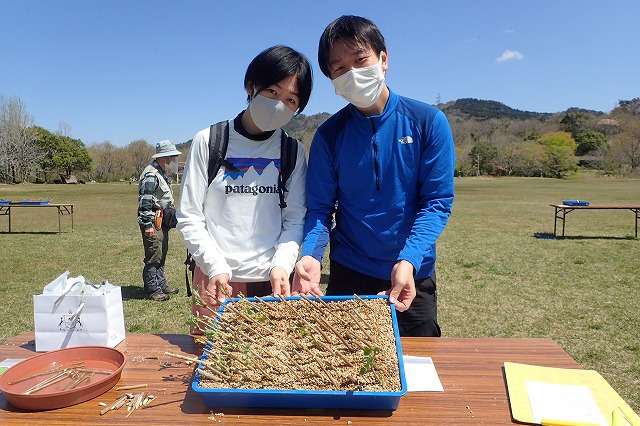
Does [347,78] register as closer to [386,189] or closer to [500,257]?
[386,189]

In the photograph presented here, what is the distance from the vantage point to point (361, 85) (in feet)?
7.25

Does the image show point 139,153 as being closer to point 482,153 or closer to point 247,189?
point 482,153

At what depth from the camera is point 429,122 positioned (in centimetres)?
226

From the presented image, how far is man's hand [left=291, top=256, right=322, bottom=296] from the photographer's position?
2.08m

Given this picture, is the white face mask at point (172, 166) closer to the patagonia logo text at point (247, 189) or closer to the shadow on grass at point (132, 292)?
the shadow on grass at point (132, 292)

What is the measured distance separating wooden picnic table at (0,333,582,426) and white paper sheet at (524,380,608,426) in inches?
3.9

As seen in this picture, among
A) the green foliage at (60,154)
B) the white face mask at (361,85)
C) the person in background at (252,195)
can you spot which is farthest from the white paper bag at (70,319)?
the green foliage at (60,154)

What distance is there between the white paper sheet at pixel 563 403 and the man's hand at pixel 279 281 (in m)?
1.05

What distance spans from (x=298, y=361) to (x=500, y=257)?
10.3 meters

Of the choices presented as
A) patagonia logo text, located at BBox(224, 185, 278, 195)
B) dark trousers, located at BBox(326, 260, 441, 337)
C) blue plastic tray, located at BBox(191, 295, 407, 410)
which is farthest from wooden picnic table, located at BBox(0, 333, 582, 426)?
patagonia logo text, located at BBox(224, 185, 278, 195)

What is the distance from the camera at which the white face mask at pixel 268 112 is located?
7.22 ft

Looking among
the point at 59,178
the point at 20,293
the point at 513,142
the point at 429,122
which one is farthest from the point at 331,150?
the point at 513,142

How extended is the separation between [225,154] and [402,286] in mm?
1077

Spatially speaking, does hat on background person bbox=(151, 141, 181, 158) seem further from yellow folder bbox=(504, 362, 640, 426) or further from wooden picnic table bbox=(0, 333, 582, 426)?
yellow folder bbox=(504, 362, 640, 426)
